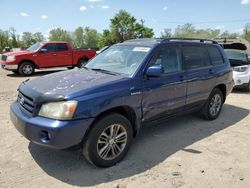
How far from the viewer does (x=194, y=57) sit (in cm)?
525

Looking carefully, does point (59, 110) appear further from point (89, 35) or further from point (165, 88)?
point (89, 35)

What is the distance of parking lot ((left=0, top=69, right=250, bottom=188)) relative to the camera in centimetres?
346

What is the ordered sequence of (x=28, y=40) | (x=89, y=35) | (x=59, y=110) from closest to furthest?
1. (x=59, y=110)
2. (x=28, y=40)
3. (x=89, y=35)

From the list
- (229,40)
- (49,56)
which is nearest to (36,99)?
(229,40)

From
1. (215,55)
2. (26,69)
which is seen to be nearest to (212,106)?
(215,55)

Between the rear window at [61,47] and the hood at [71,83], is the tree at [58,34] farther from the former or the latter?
the hood at [71,83]

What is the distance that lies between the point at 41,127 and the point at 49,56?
10872 millimetres

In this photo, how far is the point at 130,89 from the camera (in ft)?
12.7

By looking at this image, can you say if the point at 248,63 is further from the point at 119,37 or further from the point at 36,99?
the point at 119,37

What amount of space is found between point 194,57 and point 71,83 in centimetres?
264

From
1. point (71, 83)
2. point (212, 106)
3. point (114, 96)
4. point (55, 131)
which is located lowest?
point (212, 106)

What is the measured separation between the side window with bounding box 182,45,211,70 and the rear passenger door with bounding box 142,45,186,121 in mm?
212

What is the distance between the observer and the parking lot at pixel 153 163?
3459 millimetres

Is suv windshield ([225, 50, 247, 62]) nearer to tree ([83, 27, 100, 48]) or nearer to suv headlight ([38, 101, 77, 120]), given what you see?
suv headlight ([38, 101, 77, 120])
